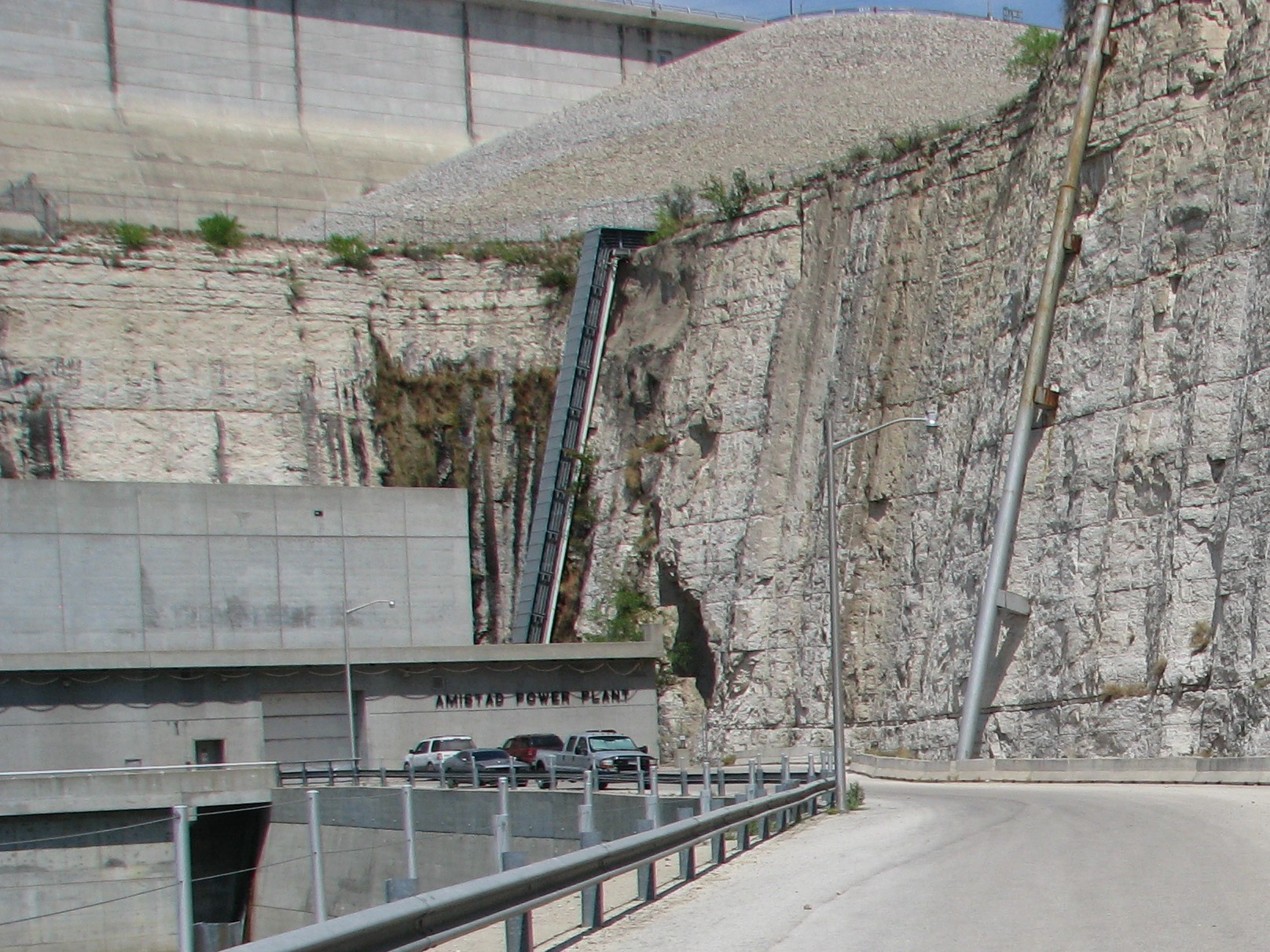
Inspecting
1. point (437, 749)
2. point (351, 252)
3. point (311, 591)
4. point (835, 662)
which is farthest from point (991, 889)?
point (351, 252)

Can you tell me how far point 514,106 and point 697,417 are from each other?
4051cm

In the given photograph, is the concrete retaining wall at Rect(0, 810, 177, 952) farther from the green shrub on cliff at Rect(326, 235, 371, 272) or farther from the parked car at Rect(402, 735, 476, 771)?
the green shrub on cliff at Rect(326, 235, 371, 272)

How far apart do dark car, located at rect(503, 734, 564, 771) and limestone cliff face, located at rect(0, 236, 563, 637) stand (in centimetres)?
2124

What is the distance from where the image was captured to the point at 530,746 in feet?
150

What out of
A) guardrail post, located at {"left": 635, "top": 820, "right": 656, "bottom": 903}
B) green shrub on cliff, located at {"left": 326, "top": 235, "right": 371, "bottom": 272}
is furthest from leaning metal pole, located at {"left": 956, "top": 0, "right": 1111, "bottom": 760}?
green shrub on cliff, located at {"left": 326, "top": 235, "right": 371, "bottom": 272}

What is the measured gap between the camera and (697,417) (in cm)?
6231

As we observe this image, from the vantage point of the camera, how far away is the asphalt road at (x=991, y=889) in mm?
12570

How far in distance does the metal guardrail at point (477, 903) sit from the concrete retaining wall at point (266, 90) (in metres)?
72.3

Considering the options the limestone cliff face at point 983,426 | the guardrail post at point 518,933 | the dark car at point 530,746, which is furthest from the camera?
the dark car at point 530,746

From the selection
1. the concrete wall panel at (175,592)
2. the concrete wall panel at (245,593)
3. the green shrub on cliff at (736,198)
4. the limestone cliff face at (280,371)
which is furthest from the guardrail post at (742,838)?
the limestone cliff face at (280,371)

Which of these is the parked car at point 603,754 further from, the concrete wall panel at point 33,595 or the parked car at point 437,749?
the concrete wall panel at point 33,595

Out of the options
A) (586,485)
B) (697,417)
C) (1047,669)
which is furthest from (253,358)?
(1047,669)

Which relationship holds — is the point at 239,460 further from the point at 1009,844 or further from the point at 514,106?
the point at 1009,844

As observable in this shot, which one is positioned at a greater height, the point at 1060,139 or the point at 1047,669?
the point at 1060,139
